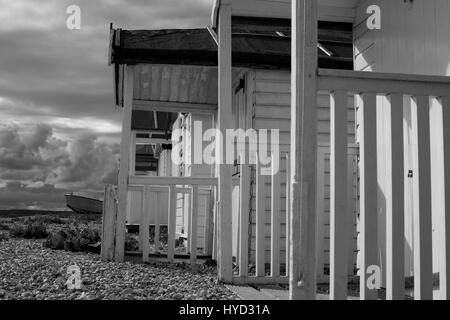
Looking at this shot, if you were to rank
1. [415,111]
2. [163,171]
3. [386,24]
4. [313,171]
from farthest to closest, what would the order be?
[163,171] → [386,24] → [415,111] → [313,171]

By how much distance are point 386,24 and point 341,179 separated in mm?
2292

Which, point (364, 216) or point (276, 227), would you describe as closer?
point (364, 216)

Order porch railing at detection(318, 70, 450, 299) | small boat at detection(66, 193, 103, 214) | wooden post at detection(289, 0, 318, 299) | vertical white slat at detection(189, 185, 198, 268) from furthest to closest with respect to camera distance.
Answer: small boat at detection(66, 193, 103, 214) < vertical white slat at detection(189, 185, 198, 268) < porch railing at detection(318, 70, 450, 299) < wooden post at detection(289, 0, 318, 299)

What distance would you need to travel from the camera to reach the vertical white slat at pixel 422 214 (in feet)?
9.68

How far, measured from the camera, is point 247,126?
7.12 metres

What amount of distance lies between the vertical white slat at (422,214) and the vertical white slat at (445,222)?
74 mm

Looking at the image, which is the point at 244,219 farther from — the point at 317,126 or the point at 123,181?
the point at 123,181

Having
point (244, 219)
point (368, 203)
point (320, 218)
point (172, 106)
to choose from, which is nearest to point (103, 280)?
point (244, 219)

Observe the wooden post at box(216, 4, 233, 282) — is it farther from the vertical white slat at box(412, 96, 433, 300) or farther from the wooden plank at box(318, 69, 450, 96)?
the vertical white slat at box(412, 96, 433, 300)

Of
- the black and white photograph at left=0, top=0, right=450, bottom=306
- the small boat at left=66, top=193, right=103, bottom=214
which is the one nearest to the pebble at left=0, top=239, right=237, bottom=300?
the black and white photograph at left=0, top=0, right=450, bottom=306

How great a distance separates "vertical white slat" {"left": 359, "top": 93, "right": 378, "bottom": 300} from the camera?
288 cm
